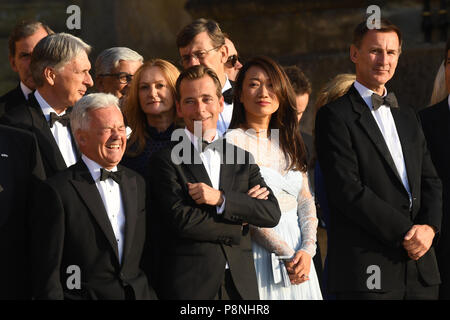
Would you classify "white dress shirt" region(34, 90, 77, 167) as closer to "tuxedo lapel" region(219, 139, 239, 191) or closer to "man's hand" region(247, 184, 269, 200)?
"tuxedo lapel" region(219, 139, 239, 191)

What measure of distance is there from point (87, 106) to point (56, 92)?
792 mm

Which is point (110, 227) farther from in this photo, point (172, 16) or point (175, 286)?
point (172, 16)

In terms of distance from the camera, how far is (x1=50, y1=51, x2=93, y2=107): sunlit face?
6.04 meters

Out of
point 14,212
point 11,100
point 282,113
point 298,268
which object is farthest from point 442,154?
point 11,100

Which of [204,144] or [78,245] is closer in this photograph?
[78,245]

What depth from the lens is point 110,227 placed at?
5.11m

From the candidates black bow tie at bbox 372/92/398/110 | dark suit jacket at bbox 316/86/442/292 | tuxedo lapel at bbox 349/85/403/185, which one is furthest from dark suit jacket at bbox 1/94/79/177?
black bow tie at bbox 372/92/398/110

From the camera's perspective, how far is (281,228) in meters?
5.82

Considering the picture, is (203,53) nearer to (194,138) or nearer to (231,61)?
(231,61)

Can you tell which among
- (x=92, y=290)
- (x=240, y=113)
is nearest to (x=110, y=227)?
(x=92, y=290)

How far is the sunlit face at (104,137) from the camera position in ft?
17.2

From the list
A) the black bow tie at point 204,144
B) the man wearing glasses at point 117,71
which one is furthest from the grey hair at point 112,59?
the black bow tie at point 204,144

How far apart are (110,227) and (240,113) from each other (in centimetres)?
134
